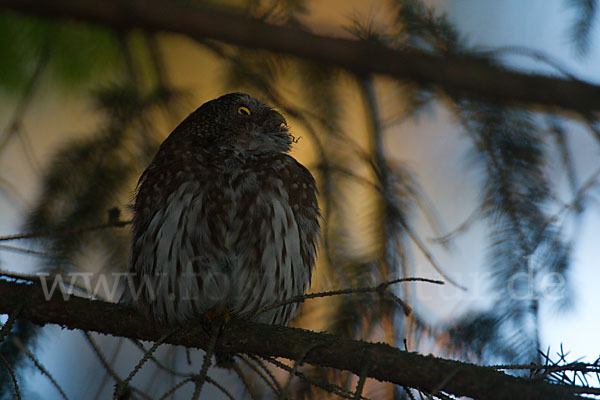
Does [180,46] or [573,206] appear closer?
[573,206]

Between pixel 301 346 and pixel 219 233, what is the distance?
2.19ft

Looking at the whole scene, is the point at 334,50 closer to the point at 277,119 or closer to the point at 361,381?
the point at 277,119

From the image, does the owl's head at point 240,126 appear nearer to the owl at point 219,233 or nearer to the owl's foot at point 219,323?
the owl at point 219,233

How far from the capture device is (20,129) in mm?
2789

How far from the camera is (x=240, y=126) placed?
281 centimetres

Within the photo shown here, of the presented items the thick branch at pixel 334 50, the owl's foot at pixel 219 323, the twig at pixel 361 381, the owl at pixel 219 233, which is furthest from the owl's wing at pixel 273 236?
the twig at pixel 361 381

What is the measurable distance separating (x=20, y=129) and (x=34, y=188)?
265mm

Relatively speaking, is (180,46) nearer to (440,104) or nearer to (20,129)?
(20,129)

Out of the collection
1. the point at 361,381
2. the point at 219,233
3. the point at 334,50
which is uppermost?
the point at 334,50

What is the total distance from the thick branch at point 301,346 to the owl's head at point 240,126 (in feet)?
2.82

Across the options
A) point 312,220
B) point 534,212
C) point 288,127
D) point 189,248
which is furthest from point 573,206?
point 189,248

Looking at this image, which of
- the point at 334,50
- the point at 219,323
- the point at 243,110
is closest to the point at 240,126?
the point at 243,110

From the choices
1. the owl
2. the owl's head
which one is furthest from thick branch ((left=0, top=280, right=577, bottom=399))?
the owl's head

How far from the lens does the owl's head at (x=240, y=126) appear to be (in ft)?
9.14
